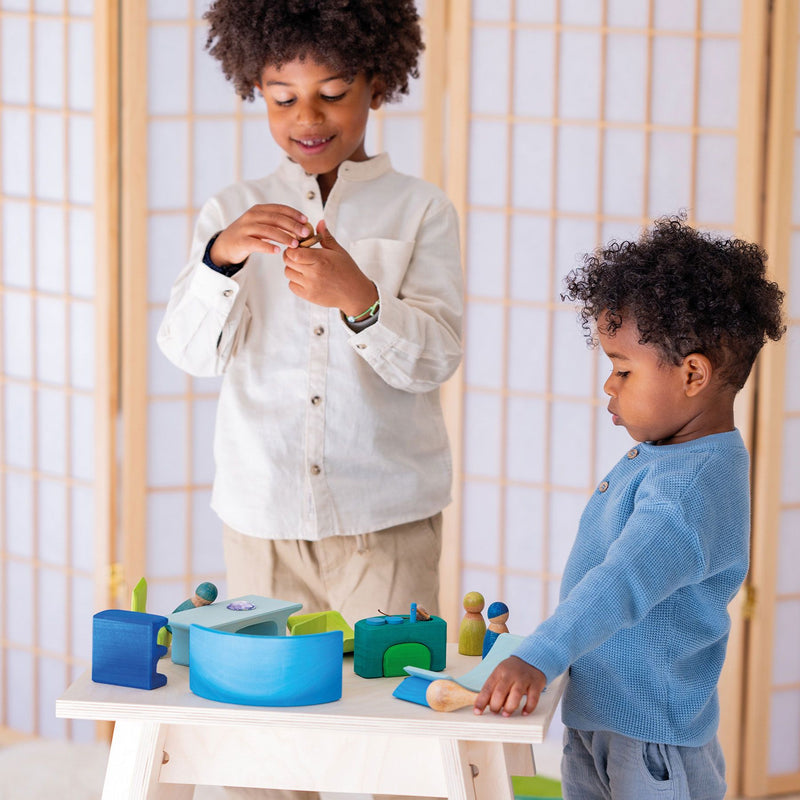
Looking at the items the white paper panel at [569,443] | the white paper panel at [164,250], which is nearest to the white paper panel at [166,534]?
the white paper panel at [164,250]

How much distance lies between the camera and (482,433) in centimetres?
286

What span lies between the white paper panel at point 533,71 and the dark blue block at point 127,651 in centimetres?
184

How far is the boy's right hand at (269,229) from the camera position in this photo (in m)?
1.58

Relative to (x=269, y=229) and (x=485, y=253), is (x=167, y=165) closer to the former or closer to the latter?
(x=485, y=253)

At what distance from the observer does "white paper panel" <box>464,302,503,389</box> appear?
283 cm

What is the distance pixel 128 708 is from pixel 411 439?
2.38ft

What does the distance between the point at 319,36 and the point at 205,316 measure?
1.56 ft

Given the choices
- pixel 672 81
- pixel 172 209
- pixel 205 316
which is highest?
pixel 672 81

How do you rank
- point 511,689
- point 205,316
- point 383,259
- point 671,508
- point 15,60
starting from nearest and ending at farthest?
point 511,689
point 671,508
point 205,316
point 383,259
point 15,60

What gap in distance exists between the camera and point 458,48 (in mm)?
2713

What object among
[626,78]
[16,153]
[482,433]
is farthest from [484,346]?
[16,153]

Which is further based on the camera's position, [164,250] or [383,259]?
[164,250]

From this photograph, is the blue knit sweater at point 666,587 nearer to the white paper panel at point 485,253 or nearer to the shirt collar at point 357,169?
the shirt collar at point 357,169

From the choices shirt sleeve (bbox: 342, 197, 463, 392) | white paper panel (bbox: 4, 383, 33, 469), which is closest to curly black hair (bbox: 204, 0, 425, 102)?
shirt sleeve (bbox: 342, 197, 463, 392)
